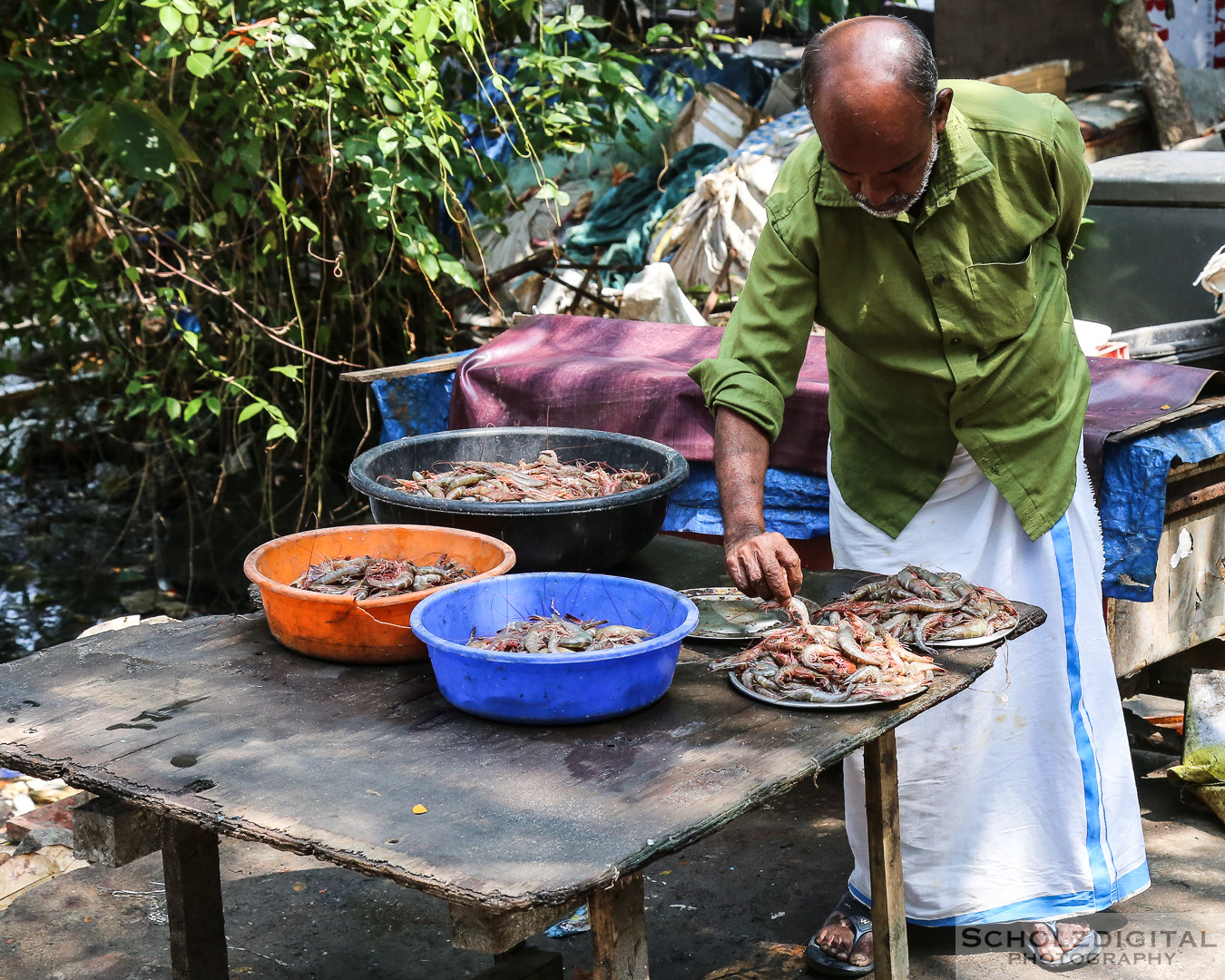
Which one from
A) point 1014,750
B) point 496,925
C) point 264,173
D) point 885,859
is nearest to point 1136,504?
point 1014,750

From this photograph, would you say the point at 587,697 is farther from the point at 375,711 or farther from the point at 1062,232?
the point at 1062,232

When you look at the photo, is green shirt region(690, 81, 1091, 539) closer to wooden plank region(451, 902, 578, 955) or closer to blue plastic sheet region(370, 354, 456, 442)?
wooden plank region(451, 902, 578, 955)

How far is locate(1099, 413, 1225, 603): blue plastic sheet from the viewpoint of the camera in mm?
3404

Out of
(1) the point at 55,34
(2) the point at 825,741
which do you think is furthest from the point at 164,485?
(2) the point at 825,741

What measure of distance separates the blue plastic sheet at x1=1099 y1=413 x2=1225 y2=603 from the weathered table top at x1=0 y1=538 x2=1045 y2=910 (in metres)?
1.12

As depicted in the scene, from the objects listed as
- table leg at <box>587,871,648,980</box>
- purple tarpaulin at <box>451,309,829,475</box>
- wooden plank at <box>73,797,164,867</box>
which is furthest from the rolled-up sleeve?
wooden plank at <box>73,797,164,867</box>

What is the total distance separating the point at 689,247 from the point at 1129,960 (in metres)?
4.12

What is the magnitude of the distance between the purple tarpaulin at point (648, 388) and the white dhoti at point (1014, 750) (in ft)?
1.99

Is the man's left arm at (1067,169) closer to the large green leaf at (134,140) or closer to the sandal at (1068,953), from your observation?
the sandal at (1068,953)

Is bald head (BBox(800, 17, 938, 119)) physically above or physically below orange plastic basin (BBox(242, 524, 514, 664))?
above

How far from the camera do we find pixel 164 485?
24.1ft

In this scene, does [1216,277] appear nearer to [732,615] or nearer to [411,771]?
[732,615]

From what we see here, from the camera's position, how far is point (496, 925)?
1723 millimetres

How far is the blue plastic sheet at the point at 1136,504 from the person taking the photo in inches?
134
